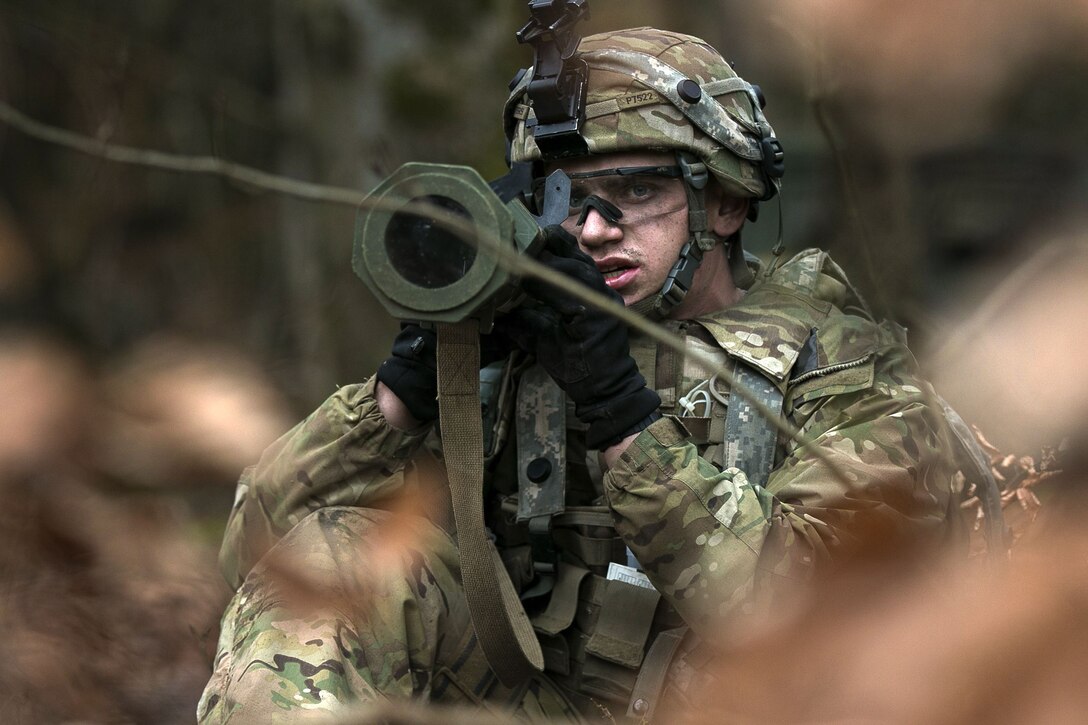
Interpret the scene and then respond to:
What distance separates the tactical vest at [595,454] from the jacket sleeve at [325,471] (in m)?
0.27

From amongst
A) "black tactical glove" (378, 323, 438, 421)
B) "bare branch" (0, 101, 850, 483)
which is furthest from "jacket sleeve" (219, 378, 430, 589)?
"bare branch" (0, 101, 850, 483)

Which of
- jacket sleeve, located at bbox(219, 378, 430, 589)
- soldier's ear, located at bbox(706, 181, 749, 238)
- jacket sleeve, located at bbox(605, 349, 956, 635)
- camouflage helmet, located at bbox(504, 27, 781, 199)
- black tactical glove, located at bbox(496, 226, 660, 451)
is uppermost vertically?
camouflage helmet, located at bbox(504, 27, 781, 199)

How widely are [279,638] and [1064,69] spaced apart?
7.39 ft

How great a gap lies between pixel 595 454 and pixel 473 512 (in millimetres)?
457

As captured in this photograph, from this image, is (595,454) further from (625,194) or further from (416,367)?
(625,194)

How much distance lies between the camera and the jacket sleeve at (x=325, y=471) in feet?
9.92

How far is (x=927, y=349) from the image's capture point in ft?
3.46

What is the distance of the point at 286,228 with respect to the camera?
24.4 feet

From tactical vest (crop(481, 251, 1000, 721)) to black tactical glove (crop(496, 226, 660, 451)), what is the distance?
0.32 metres

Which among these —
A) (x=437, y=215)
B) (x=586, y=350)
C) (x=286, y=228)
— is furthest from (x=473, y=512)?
(x=286, y=228)

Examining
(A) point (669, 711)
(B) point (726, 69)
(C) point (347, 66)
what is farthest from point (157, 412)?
(C) point (347, 66)

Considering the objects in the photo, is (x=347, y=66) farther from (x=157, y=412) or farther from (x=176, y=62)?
(x=157, y=412)

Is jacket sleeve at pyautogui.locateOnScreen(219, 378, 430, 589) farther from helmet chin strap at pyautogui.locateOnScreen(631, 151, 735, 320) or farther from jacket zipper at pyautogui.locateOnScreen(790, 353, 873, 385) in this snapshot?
jacket zipper at pyautogui.locateOnScreen(790, 353, 873, 385)

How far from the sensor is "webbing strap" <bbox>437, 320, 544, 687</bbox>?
2623mm
